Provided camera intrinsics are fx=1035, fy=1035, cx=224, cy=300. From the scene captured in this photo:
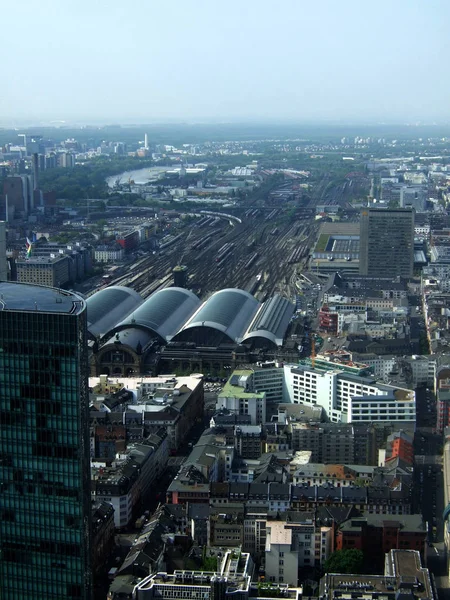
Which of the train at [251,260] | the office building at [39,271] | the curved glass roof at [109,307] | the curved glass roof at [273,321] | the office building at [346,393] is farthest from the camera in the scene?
the train at [251,260]

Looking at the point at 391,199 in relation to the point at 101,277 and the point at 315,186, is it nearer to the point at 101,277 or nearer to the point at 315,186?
the point at 315,186

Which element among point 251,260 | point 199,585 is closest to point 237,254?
point 251,260

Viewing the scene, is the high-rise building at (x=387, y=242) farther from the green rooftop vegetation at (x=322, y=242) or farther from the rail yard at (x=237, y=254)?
the green rooftop vegetation at (x=322, y=242)

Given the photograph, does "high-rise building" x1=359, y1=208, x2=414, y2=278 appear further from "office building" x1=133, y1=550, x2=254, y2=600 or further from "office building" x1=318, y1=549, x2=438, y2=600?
"office building" x1=133, y1=550, x2=254, y2=600

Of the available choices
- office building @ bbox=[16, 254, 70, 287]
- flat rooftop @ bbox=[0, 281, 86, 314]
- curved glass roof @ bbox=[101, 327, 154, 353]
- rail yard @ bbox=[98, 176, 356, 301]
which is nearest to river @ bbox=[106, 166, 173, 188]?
rail yard @ bbox=[98, 176, 356, 301]

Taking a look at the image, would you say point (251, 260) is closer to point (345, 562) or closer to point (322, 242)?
point (322, 242)

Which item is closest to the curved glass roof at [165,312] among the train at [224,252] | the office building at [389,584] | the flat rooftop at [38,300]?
the train at [224,252]
